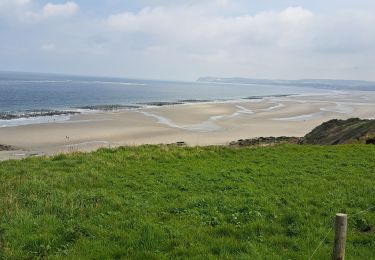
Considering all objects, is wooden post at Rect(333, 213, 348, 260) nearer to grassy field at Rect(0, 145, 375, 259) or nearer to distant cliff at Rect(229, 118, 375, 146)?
grassy field at Rect(0, 145, 375, 259)

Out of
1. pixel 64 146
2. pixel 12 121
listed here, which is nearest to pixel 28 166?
pixel 64 146

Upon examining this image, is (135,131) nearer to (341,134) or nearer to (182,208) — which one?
(341,134)

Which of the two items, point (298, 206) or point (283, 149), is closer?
point (298, 206)

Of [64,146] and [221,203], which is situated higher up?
[221,203]

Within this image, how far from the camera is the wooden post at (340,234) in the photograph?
548 centimetres

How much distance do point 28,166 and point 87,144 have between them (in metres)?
18.8

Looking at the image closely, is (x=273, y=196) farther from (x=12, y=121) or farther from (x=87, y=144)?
(x=12, y=121)

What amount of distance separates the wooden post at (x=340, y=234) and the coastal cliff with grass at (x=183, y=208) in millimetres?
1090

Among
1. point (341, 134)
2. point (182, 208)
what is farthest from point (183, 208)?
point (341, 134)

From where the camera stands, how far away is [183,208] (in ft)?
32.8

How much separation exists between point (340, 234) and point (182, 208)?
505 cm

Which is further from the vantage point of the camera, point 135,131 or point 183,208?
A: point 135,131

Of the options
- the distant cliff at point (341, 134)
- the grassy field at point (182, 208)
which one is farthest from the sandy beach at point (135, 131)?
the grassy field at point (182, 208)

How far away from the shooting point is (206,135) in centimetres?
4281
